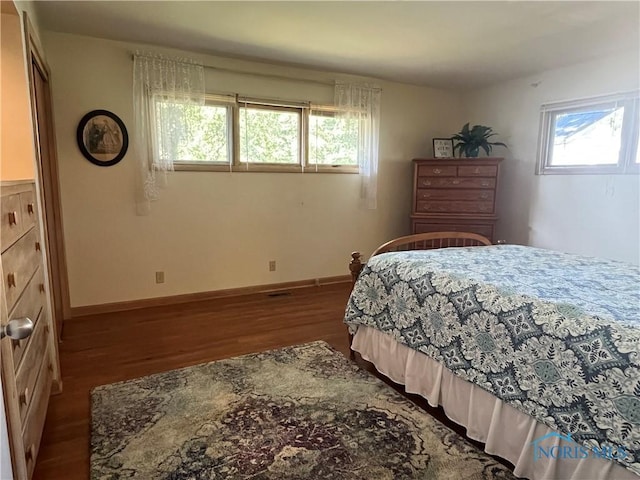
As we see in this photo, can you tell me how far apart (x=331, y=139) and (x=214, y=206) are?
4.96 ft

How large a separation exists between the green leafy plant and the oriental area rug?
3.16 metres

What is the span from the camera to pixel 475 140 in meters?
4.53

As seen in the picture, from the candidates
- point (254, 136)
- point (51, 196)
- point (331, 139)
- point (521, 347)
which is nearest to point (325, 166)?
point (331, 139)

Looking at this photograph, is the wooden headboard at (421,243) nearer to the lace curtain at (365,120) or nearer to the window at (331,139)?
the lace curtain at (365,120)

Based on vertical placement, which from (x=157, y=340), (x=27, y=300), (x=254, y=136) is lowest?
(x=157, y=340)

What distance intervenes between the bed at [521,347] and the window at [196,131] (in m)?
2.20

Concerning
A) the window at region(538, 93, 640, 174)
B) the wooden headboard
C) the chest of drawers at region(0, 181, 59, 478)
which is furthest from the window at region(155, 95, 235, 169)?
the window at region(538, 93, 640, 174)

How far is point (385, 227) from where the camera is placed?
5000mm

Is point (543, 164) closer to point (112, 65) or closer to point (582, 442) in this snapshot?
point (582, 442)

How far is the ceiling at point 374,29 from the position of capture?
265 cm

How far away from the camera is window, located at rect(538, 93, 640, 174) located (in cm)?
361

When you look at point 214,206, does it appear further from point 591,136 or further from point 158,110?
point 591,136

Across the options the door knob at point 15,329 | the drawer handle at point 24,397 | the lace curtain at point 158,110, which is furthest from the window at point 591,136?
the drawer handle at point 24,397

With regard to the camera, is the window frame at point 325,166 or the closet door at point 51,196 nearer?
the closet door at point 51,196
